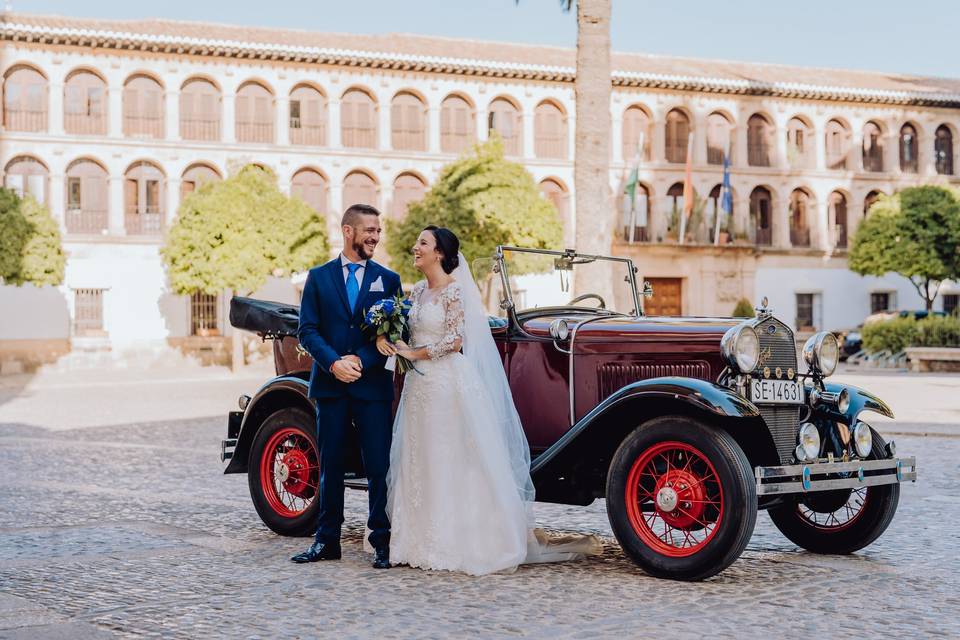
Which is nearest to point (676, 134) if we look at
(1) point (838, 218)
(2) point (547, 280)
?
(1) point (838, 218)

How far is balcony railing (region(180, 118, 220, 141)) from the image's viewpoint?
41594 mm

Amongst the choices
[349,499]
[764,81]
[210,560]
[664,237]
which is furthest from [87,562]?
[764,81]

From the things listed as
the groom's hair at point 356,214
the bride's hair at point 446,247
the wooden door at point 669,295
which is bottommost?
the bride's hair at point 446,247

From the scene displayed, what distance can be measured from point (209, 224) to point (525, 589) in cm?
2962

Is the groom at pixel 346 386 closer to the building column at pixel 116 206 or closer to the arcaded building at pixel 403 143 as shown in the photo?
the arcaded building at pixel 403 143

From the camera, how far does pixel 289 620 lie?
5.13 meters

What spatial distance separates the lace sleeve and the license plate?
1619mm

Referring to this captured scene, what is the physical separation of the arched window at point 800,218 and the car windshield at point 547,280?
43.1 meters

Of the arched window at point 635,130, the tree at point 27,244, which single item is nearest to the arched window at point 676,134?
the arched window at point 635,130

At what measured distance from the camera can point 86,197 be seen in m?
40.5

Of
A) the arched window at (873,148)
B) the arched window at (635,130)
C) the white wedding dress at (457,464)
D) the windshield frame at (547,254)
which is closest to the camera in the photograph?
the white wedding dress at (457,464)

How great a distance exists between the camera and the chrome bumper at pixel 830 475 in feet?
20.0

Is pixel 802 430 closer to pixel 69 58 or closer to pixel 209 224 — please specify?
pixel 209 224

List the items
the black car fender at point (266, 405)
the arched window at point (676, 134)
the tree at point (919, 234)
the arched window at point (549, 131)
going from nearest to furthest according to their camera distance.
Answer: the black car fender at point (266, 405) < the tree at point (919, 234) < the arched window at point (549, 131) < the arched window at point (676, 134)
